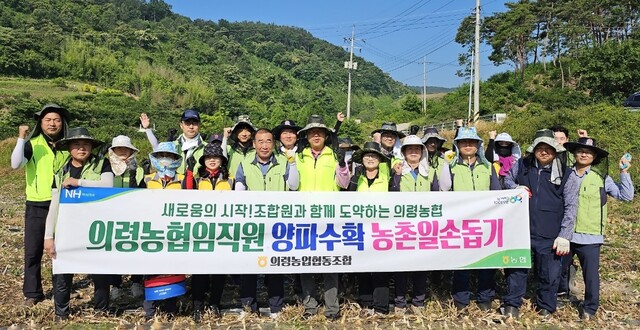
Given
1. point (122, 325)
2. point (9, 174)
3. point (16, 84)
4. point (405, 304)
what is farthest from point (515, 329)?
point (16, 84)

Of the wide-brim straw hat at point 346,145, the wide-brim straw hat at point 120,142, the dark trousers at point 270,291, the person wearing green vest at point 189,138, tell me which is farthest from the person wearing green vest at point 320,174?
the wide-brim straw hat at point 346,145

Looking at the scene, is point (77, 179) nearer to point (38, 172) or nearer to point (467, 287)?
point (38, 172)

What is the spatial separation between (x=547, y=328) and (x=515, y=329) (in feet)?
1.18

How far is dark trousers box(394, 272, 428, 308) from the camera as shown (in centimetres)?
509

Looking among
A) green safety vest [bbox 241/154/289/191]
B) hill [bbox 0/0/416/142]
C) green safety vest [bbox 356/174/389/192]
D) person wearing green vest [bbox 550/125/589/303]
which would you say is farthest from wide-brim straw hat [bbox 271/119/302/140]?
hill [bbox 0/0/416/142]

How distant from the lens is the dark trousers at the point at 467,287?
5238mm

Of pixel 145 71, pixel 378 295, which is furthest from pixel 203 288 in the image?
pixel 145 71

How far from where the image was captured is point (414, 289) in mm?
5199

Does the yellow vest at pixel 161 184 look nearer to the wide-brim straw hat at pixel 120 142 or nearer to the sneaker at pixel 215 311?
the wide-brim straw hat at pixel 120 142

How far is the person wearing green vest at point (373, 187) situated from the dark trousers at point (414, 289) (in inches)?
5.0

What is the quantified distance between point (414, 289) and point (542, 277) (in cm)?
137

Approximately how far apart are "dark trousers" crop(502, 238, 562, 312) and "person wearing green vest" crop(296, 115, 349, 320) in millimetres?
1928

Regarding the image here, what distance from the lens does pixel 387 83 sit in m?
155

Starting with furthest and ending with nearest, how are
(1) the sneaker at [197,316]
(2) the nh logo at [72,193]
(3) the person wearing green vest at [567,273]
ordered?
(3) the person wearing green vest at [567,273], (1) the sneaker at [197,316], (2) the nh logo at [72,193]
